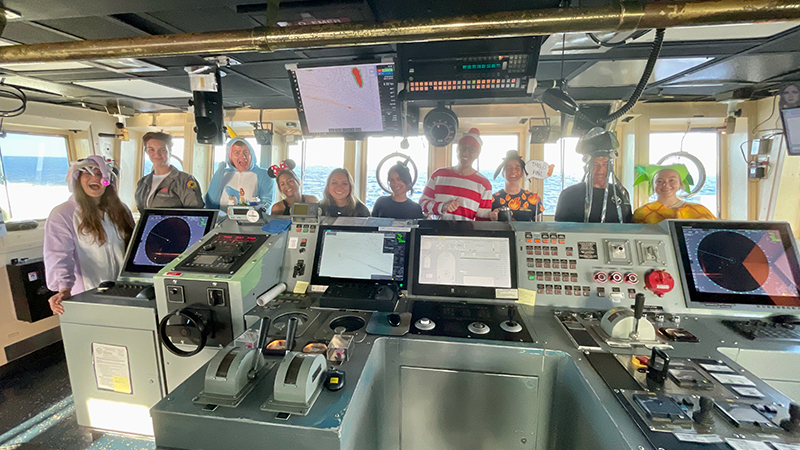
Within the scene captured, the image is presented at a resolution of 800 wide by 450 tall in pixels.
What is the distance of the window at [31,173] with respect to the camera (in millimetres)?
3926

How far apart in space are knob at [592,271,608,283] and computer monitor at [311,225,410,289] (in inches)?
36.2

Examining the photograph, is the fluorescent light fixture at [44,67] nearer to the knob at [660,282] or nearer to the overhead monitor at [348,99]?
the overhead monitor at [348,99]

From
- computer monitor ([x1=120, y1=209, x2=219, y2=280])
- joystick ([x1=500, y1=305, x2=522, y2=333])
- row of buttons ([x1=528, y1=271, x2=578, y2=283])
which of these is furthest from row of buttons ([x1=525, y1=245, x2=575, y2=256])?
computer monitor ([x1=120, y1=209, x2=219, y2=280])

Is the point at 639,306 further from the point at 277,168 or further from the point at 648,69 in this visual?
the point at 277,168

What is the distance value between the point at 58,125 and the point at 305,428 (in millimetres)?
5338

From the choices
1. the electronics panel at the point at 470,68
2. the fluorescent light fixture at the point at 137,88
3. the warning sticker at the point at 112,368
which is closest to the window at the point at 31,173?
the fluorescent light fixture at the point at 137,88

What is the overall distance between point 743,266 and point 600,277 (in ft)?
2.10

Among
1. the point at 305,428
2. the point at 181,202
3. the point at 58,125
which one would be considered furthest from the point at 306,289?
the point at 58,125

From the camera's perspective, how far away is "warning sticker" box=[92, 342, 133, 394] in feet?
5.96

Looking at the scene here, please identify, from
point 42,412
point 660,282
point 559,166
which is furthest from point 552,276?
point 42,412

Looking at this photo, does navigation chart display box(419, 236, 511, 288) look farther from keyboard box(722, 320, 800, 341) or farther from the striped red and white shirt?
the striped red and white shirt

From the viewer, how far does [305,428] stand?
901 mm

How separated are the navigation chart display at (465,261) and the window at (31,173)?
4.52m

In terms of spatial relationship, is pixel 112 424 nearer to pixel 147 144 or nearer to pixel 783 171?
pixel 147 144
